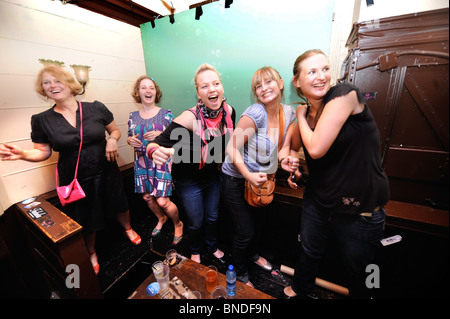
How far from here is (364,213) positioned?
907mm

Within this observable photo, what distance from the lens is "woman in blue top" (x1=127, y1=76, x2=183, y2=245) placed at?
1956mm

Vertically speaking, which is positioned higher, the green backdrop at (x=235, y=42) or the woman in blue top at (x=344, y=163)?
the green backdrop at (x=235, y=42)

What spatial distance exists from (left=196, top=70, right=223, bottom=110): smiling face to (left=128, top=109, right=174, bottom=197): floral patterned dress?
76 cm

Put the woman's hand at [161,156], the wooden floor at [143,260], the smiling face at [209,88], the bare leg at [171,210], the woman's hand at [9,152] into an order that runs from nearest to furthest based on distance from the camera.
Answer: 1. the woman's hand at [161,156]
2. the woman's hand at [9,152]
3. the smiling face at [209,88]
4. the wooden floor at [143,260]
5. the bare leg at [171,210]

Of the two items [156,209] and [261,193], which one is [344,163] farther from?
[156,209]

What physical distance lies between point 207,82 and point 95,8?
1.72 metres

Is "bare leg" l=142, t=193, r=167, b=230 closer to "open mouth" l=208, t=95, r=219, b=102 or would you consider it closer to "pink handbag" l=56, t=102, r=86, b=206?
"pink handbag" l=56, t=102, r=86, b=206

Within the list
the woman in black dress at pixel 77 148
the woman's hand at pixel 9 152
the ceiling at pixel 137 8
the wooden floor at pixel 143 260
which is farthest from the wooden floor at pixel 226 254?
the ceiling at pixel 137 8

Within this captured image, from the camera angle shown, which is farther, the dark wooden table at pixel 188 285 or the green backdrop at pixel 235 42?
the green backdrop at pixel 235 42

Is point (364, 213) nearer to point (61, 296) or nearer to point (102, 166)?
point (102, 166)

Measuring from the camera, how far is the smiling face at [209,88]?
1386mm

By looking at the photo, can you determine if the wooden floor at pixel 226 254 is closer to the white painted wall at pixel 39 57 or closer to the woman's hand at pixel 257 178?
the woman's hand at pixel 257 178

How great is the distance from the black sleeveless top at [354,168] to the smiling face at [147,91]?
177 centimetres

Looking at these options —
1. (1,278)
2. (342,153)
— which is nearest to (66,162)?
(1,278)
